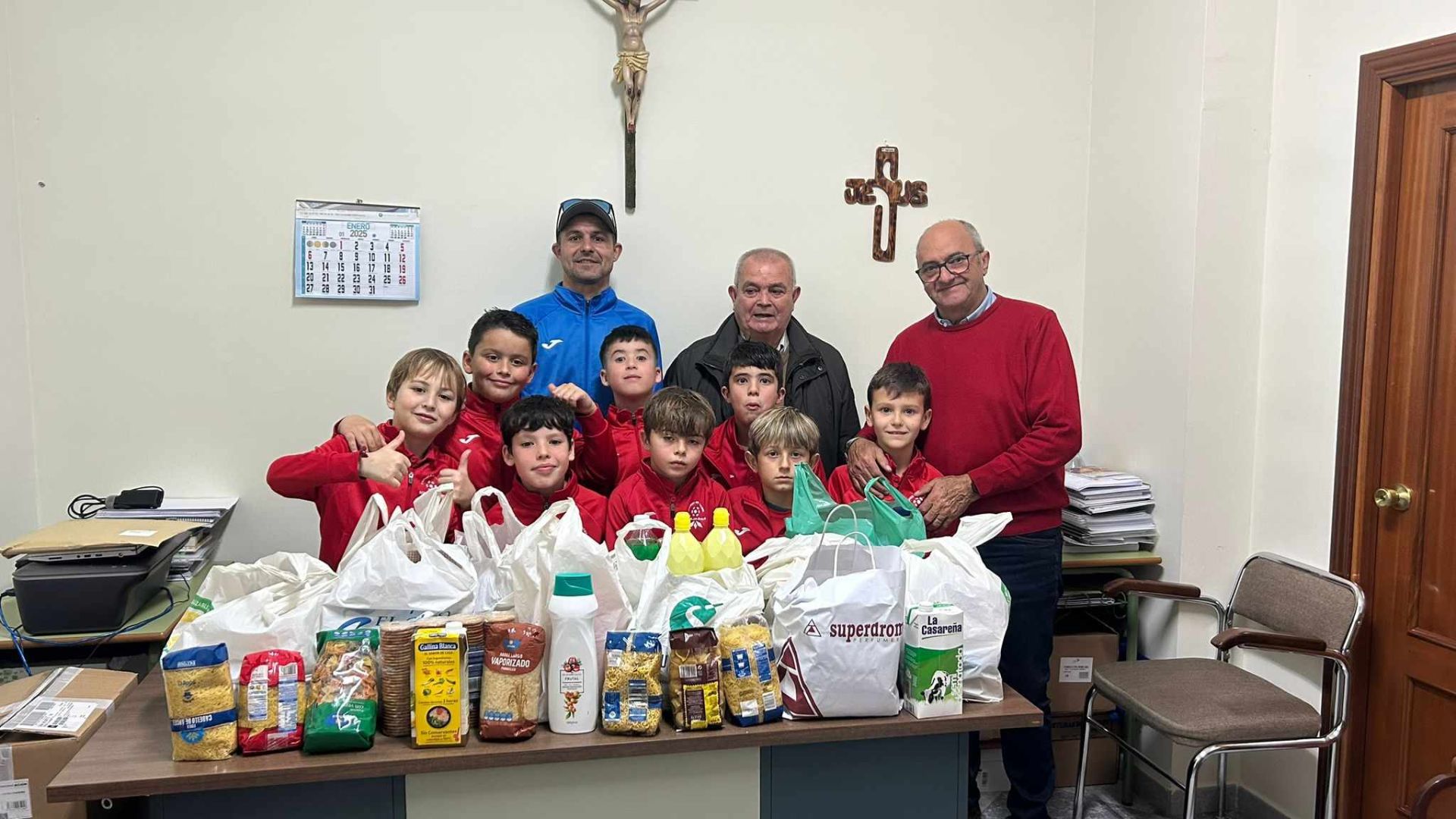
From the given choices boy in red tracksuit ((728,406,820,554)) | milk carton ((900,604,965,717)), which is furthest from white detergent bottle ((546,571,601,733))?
boy in red tracksuit ((728,406,820,554))

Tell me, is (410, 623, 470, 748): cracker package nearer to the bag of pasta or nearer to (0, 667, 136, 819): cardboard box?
the bag of pasta

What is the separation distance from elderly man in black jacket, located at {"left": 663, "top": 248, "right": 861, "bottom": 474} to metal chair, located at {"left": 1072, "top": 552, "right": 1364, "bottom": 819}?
0.94 metres

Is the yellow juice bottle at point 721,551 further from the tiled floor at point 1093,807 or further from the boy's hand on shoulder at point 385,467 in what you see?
the tiled floor at point 1093,807

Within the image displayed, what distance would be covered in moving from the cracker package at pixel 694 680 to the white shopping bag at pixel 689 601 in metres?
0.04

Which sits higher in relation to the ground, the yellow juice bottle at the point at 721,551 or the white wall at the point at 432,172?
the white wall at the point at 432,172

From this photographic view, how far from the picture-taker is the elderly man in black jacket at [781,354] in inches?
111

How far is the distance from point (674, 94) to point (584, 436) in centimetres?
134

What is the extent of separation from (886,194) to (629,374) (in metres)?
1.28

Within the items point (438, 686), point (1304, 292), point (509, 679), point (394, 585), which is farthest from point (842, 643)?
point (1304, 292)

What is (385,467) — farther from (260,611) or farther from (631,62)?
(631,62)

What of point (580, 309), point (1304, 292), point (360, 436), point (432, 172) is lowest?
point (360, 436)

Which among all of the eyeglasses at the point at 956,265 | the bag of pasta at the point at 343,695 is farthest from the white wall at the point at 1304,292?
the bag of pasta at the point at 343,695

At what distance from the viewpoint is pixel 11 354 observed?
266 centimetres

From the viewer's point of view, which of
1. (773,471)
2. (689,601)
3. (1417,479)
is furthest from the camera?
(1417,479)
